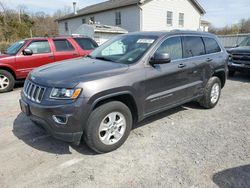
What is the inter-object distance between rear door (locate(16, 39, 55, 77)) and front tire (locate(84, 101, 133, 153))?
5157 millimetres

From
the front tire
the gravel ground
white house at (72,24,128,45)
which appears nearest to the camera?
→ the gravel ground

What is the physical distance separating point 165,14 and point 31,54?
18057mm

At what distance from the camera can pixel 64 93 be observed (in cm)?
297

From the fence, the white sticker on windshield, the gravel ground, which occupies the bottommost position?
the gravel ground

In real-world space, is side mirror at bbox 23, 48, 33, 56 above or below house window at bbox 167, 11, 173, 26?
below

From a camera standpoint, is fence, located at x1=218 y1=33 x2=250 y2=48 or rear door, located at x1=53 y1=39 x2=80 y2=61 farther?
fence, located at x1=218 y1=33 x2=250 y2=48

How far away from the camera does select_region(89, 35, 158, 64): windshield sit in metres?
3.79

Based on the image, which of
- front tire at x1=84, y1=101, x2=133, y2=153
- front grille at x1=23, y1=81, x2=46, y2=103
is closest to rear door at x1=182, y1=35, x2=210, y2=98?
front tire at x1=84, y1=101, x2=133, y2=153

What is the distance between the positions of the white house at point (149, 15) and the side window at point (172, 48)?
1690 centimetres

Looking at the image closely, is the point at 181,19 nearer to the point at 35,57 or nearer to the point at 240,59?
the point at 240,59

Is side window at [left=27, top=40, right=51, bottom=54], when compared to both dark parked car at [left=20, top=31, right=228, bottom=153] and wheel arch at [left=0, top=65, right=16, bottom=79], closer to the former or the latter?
wheel arch at [left=0, top=65, right=16, bottom=79]

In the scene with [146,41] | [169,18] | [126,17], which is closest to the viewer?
[146,41]

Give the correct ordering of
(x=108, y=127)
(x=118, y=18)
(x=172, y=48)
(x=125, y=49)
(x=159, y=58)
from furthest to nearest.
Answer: (x=118, y=18) < (x=172, y=48) < (x=125, y=49) < (x=159, y=58) < (x=108, y=127)

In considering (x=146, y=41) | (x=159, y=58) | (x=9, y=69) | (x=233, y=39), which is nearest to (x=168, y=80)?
(x=159, y=58)
